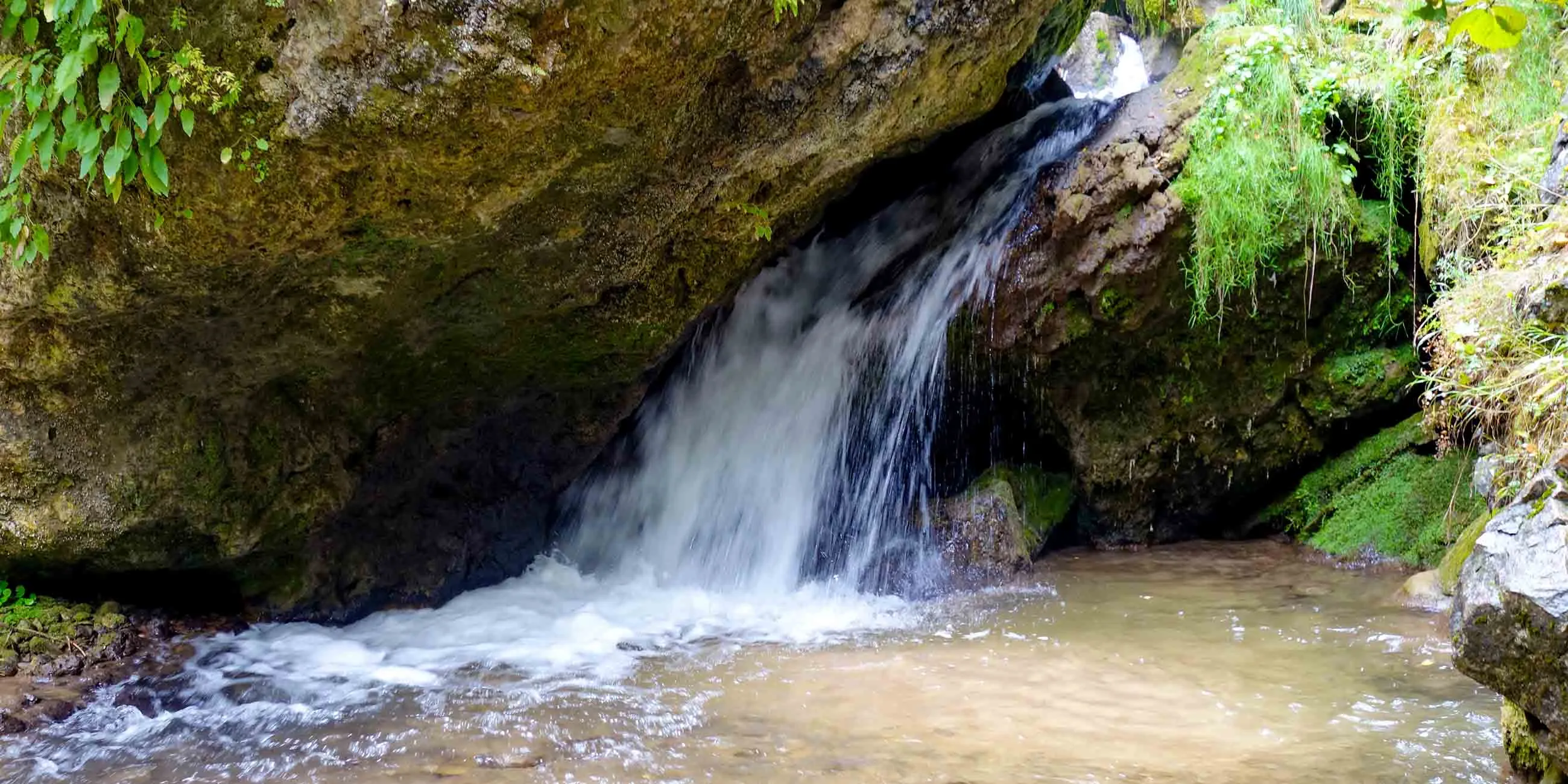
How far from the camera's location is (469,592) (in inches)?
276

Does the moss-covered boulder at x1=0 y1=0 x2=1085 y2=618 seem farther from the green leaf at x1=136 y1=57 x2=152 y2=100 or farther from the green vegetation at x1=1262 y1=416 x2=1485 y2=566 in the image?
the green vegetation at x1=1262 y1=416 x2=1485 y2=566

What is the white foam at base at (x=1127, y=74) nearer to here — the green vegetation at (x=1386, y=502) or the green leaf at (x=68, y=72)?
the green vegetation at (x=1386, y=502)

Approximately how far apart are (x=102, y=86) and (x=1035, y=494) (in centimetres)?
595

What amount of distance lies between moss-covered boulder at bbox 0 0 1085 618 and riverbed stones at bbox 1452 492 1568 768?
302 cm

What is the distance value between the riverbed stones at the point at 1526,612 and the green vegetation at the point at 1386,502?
3147mm

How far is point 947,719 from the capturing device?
4121 millimetres

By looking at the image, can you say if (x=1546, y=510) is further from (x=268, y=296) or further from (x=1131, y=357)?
(x=268, y=296)

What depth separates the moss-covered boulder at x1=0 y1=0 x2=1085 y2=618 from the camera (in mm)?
3738

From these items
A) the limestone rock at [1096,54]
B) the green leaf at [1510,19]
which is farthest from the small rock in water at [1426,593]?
the limestone rock at [1096,54]

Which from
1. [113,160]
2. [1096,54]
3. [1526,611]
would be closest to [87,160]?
[113,160]

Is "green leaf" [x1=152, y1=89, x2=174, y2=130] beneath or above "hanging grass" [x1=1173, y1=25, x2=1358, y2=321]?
beneath

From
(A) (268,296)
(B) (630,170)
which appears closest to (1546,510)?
(B) (630,170)

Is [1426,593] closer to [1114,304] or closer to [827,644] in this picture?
[1114,304]

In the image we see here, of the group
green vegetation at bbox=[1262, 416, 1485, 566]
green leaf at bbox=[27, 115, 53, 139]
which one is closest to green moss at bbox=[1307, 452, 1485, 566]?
green vegetation at bbox=[1262, 416, 1485, 566]
